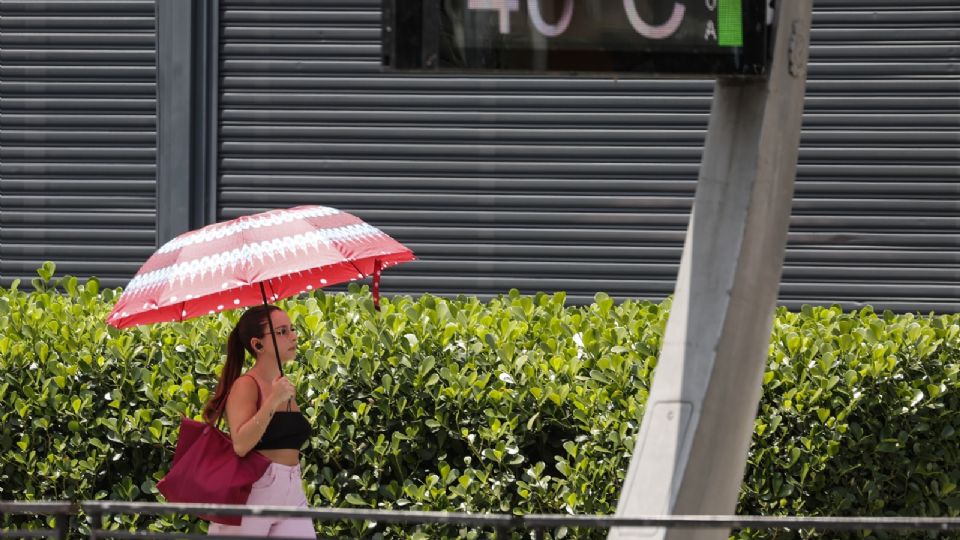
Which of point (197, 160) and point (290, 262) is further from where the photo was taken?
point (197, 160)

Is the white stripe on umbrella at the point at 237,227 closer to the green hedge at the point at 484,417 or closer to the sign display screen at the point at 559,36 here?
the green hedge at the point at 484,417

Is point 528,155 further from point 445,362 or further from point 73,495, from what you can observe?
point 73,495

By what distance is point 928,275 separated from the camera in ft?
33.4

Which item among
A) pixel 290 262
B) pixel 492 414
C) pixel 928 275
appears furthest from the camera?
pixel 928 275

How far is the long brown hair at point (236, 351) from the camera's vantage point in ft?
19.3

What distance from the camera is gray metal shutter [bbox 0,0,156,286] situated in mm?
10727

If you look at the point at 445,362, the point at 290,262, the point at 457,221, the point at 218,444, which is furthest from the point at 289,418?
the point at 457,221

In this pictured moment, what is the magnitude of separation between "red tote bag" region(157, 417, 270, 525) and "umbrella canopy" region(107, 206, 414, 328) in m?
0.51

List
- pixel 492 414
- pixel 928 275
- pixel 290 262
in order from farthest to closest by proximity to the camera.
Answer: pixel 928 275
pixel 492 414
pixel 290 262

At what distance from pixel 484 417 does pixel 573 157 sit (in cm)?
426

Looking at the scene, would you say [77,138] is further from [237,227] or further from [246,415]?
[246,415]

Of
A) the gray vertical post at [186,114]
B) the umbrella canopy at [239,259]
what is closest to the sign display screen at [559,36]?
the umbrella canopy at [239,259]

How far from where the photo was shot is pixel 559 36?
162 inches

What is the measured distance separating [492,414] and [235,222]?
5.00ft
